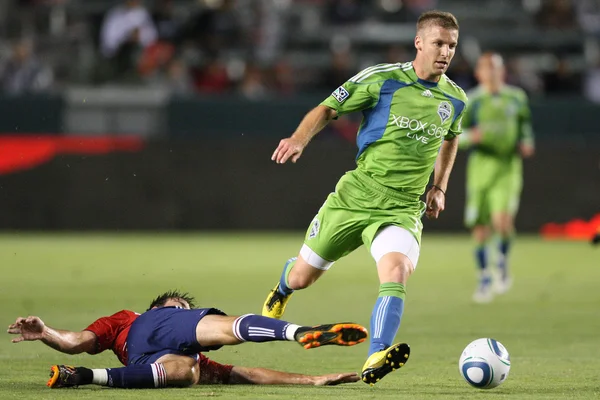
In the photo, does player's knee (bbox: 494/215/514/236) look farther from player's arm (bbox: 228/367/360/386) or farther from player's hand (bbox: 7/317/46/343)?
player's hand (bbox: 7/317/46/343)

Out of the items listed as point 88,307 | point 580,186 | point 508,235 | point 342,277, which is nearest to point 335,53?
point 580,186

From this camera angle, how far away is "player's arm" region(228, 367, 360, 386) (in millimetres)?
7023

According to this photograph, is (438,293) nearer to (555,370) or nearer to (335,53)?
(555,370)

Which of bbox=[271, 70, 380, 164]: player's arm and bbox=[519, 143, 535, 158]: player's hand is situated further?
bbox=[519, 143, 535, 158]: player's hand

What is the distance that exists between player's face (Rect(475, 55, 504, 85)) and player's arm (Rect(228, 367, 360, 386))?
23.2 ft

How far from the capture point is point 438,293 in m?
13.3

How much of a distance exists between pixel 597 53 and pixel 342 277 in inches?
428

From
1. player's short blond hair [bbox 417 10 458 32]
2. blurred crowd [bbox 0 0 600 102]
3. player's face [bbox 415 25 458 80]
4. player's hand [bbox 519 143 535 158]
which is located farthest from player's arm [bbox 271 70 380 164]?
blurred crowd [bbox 0 0 600 102]

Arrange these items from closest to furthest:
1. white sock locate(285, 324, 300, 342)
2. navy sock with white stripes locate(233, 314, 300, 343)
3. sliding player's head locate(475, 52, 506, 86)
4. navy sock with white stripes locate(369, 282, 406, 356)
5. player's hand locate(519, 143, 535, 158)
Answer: white sock locate(285, 324, 300, 342)
navy sock with white stripes locate(233, 314, 300, 343)
navy sock with white stripes locate(369, 282, 406, 356)
sliding player's head locate(475, 52, 506, 86)
player's hand locate(519, 143, 535, 158)

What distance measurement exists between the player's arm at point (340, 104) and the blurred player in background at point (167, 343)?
42.1 inches

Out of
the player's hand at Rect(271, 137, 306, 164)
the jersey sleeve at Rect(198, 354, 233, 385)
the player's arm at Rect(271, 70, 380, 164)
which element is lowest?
the jersey sleeve at Rect(198, 354, 233, 385)

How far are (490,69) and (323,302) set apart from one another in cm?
348

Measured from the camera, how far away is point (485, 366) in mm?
6770

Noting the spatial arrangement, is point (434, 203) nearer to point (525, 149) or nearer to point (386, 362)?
point (386, 362)
